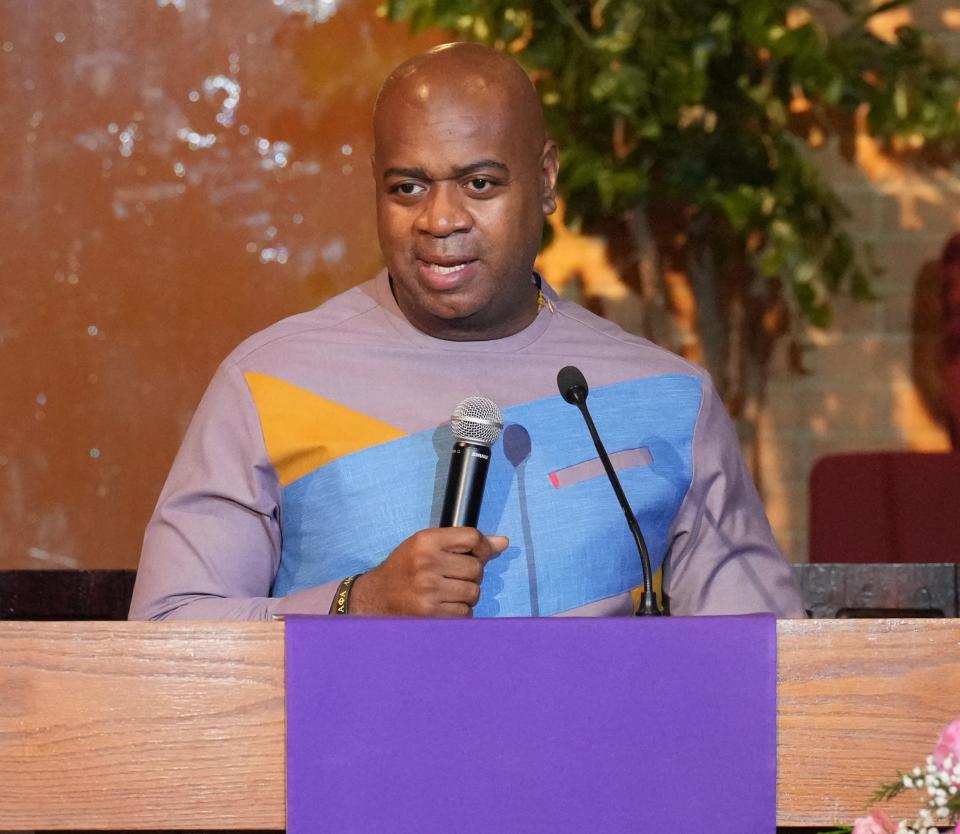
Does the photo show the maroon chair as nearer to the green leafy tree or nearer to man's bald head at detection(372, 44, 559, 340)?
the green leafy tree

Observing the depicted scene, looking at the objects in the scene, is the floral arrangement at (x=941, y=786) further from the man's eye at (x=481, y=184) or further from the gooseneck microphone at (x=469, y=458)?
the man's eye at (x=481, y=184)

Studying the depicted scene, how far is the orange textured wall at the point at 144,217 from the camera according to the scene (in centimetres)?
310

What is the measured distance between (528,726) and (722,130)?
6.55 ft

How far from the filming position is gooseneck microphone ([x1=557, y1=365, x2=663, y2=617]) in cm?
142

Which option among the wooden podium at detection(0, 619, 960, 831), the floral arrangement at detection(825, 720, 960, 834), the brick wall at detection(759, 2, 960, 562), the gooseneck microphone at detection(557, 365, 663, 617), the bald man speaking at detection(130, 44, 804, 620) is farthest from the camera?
the brick wall at detection(759, 2, 960, 562)

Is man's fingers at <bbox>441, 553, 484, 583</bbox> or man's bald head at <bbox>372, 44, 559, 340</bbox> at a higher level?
man's bald head at <bbox>372, 44, 559, 340</bbox>

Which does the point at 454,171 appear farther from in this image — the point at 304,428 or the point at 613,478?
the point at 613,478

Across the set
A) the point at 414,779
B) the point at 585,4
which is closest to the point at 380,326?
the point at 414,779

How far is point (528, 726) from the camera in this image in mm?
1134

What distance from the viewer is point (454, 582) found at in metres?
1.43

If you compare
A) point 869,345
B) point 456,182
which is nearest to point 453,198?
point 456,182

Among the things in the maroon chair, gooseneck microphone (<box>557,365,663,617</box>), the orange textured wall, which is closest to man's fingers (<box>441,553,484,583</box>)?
gooseneck microphone (<box>557,365,663,617</box>)

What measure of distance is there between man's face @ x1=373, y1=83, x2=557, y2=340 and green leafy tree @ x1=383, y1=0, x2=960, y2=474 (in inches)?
36.5

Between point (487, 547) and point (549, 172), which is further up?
point (549, 172)
